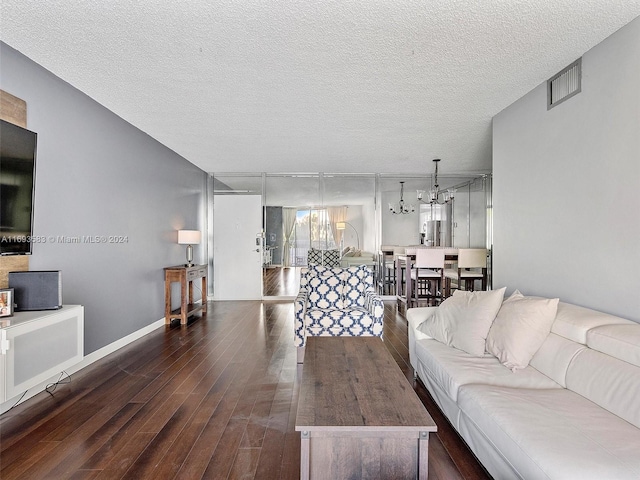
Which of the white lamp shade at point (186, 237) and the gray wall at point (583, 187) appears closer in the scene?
the gray wall at point (583, 187)

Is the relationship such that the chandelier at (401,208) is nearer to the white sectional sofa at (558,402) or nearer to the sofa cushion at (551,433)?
the white sectional sofa at (558,402)

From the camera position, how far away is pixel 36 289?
2.47 m

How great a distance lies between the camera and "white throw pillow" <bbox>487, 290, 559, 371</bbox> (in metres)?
2.10

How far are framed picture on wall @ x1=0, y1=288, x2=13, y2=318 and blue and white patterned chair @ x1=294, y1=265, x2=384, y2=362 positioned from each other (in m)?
2.06

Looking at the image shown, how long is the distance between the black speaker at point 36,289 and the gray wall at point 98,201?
0.85 feet

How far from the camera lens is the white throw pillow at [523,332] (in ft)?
6.90

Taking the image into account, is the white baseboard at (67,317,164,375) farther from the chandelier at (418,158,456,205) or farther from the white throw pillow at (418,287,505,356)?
the chandelier at (418,158,456,205)

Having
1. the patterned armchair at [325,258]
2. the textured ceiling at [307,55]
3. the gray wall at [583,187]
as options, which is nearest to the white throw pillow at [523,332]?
the gray wall at [583,187]

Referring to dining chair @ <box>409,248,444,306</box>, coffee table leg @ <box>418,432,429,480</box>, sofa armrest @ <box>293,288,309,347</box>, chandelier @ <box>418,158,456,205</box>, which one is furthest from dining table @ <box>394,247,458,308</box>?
coffee table leg @ <box>418,432,429,480</box>

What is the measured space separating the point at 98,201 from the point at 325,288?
2.45m

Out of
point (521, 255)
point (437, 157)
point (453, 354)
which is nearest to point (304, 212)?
point (437, 157)

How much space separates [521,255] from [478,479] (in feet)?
7.37

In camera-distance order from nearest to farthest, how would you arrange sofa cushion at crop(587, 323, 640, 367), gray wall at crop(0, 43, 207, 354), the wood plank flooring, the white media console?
sofa cushion at crop(587, 323, 640, 367) < the white media console < gray wall at crop(0, 43, 207, 354) < the wood plank flooring

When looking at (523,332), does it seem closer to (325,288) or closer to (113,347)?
(325,288)
